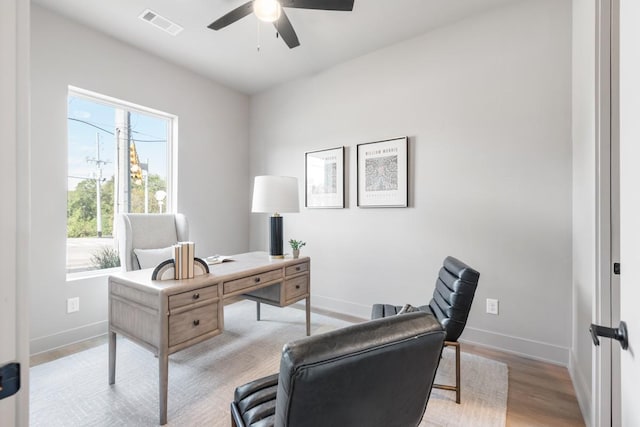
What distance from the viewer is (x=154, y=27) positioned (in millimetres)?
2730

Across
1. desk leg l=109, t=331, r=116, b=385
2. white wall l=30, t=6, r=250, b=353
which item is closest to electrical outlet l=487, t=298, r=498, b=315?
desk leg l=109, t=331, r=116, b=385

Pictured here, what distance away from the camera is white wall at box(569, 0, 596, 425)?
59.0 inches

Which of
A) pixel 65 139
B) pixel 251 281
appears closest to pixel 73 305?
pixel 65 139

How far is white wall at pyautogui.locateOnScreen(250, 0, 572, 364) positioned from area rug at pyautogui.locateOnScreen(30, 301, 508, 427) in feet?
2.33

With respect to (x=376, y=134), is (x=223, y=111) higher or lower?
higher

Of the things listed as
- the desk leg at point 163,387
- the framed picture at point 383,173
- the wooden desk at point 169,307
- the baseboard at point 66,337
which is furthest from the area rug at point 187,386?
the framed picture at point 383,173

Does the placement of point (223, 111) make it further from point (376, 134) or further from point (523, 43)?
point (523, 43)

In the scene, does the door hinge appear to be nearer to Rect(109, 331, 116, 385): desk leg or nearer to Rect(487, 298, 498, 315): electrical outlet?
Rect(109, 331, 116, 385): desk leg

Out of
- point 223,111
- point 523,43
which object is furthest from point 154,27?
point 523,43

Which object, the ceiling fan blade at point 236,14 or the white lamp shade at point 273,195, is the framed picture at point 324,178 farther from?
the ceiling fan blade at point 236,14

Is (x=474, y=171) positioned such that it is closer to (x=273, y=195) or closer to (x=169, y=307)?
(x=273, y=195)

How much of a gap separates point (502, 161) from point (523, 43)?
0.96 metres
